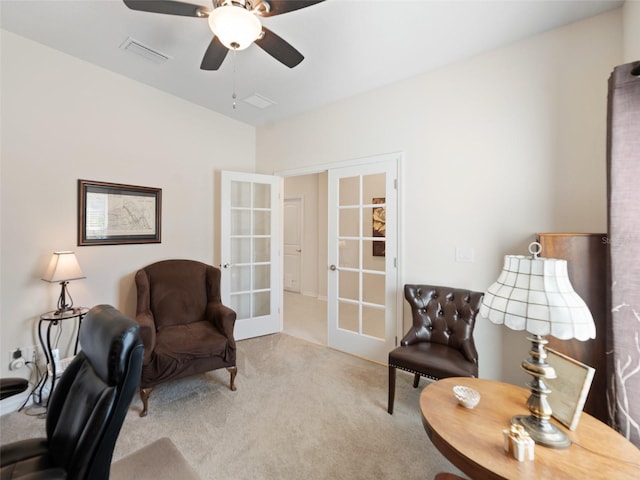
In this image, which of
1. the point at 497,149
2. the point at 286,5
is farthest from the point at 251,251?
the point at 497,149

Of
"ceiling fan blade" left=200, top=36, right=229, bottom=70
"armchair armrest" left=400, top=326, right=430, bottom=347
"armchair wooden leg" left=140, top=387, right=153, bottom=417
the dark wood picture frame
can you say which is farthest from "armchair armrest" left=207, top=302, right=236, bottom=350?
"ceiling fan blade" left=200, top=36, right=229, bottom=70

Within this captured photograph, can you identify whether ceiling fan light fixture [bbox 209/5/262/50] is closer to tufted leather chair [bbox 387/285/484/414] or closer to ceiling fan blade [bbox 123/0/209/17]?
ceiling fan blade [bbox 123/0/209/17]

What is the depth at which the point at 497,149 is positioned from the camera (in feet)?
7.78

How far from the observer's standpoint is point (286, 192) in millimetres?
→ 6453

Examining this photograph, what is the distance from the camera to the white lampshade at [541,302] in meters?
1.07

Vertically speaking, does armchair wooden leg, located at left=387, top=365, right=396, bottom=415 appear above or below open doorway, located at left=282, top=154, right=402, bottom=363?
below

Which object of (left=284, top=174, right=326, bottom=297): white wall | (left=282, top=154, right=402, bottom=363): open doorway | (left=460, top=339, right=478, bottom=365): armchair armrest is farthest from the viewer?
(left=284, top=174, right=326, bottom=297): white wall

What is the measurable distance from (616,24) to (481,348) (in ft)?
8.34

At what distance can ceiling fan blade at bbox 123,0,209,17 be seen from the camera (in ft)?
4.70

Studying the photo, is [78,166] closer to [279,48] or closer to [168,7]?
[168,7]

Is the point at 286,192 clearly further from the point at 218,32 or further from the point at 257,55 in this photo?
the point at 218,32

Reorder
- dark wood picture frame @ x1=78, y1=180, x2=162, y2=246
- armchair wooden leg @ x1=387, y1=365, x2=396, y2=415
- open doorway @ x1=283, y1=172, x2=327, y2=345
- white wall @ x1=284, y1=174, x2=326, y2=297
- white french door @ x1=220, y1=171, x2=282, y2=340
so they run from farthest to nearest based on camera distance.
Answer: white wall @ x1=284, y1=174, x2=326, y2=297
open doorway @ x1=283, y1=172, x2=327, y2=345
white french door @ x1=220, y1=171, x2=282, y2=340
dark wood picture frame @ x1=78, y1=180, x2=162, y2=246
armchair wooden leg @ x1=387, y1=365, x2=396, y2=415

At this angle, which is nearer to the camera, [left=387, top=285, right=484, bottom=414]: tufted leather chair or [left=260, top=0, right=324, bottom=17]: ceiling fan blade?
[left=260, top=0, right=324, bottom=17]: ceiling fan blade

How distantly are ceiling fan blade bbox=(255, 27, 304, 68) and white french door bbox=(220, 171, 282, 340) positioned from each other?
1.93 metres
